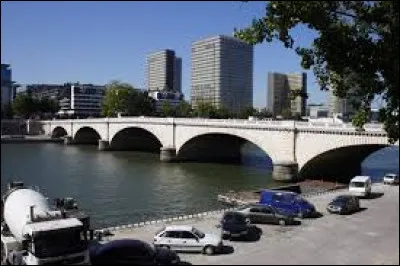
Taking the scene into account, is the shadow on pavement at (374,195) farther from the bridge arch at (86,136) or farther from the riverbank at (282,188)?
the bridge arch at (86,136)

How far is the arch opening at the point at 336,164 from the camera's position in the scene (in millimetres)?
62688

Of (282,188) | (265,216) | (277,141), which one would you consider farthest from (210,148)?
(265,216)

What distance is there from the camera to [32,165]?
7831 centimetres

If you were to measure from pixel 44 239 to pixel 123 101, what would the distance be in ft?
483

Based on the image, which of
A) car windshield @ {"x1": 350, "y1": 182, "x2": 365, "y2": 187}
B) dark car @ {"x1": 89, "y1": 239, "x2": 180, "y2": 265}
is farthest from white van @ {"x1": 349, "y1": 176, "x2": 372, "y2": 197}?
dark car @ {"x1": 89, "y1": 239, "x2": 180, "y2": 265}

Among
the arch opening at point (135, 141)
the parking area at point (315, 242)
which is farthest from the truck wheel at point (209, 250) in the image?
the arch opening at point (135, 141)

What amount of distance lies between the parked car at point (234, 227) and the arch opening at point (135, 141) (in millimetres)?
86383

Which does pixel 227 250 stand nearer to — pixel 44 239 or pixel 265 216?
pixel 265 216

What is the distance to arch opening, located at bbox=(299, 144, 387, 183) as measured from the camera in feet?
206

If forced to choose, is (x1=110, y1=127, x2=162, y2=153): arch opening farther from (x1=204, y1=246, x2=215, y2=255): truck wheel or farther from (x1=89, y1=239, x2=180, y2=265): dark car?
(x1=89, y1=239, x2=180, y2=265): dark car

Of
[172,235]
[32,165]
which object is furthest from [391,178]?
[32,165]

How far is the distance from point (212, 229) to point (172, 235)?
557 cm

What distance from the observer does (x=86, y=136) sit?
141 m

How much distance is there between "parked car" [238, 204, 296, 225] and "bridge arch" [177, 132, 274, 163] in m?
53.1
